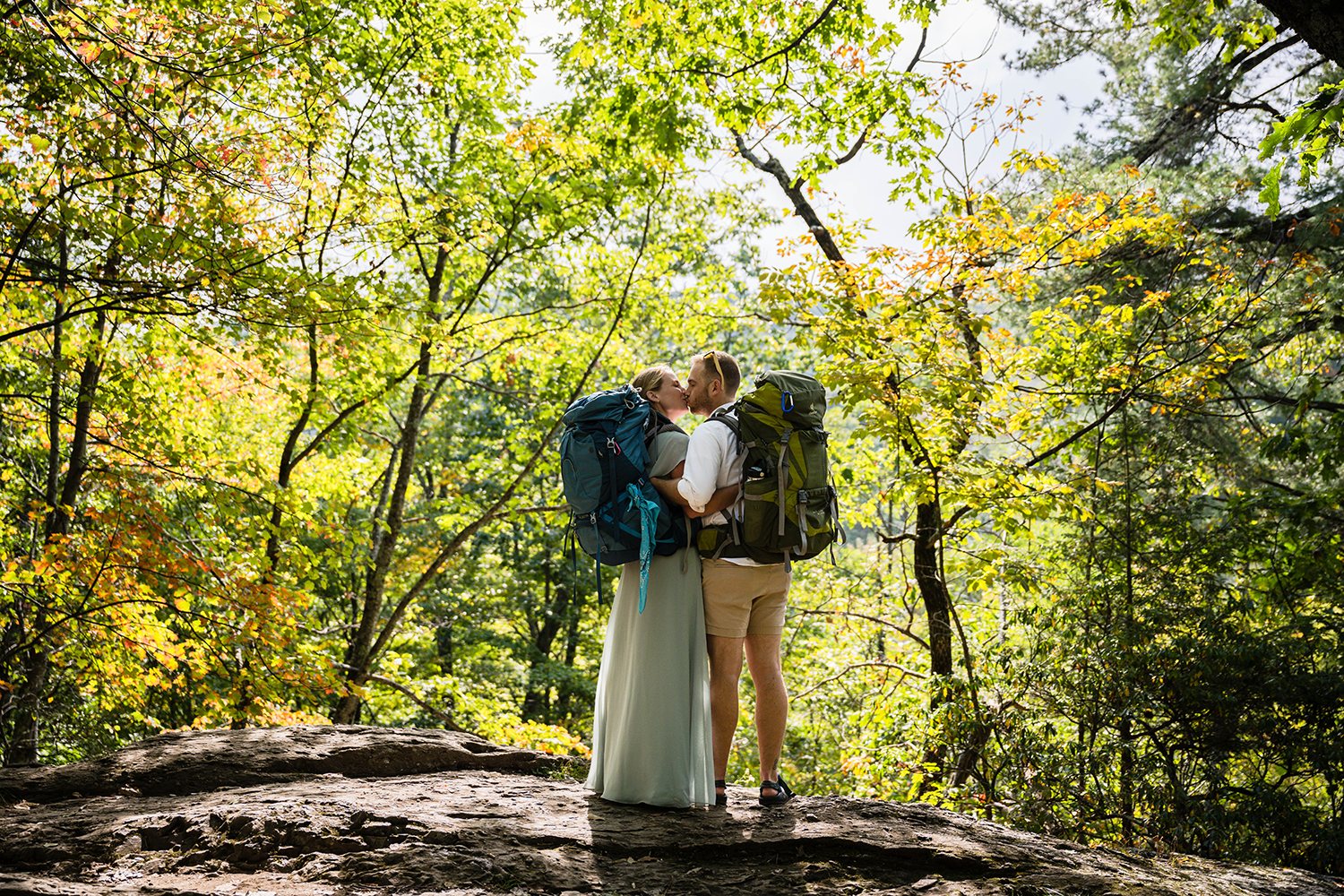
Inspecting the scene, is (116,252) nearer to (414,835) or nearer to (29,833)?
(29,833)

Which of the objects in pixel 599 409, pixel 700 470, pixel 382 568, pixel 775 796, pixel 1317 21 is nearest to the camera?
pixel 1317 21

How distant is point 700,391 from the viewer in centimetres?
320

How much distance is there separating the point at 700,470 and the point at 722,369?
0.52 metres

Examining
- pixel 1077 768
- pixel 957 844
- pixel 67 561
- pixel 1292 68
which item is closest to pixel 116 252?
pixel 67 561

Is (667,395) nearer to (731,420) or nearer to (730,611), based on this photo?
(731,420)

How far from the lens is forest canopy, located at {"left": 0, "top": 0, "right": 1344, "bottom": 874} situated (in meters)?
4.33

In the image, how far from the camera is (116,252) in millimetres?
4246

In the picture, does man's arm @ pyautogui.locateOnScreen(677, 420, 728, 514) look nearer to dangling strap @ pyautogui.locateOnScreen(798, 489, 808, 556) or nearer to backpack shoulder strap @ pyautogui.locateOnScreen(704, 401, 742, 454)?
backpack shoulder strap @ pyautogui.locateOnScreen(704, 401, 742, 454)

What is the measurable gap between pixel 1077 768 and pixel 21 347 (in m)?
8.58

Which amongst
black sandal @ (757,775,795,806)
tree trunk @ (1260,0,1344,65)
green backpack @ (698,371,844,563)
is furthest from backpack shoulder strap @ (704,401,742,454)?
tree trunk @ (1260,0,1344,65)

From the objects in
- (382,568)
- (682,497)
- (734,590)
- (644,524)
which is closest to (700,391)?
(682,497)

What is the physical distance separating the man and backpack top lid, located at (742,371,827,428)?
0.16m

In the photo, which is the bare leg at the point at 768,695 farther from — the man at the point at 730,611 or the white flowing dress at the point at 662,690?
the white flowing dress at the point at 662,690

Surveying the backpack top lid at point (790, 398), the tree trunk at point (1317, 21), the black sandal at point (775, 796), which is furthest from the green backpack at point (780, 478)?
the tree trunk at point (1317, 21)
